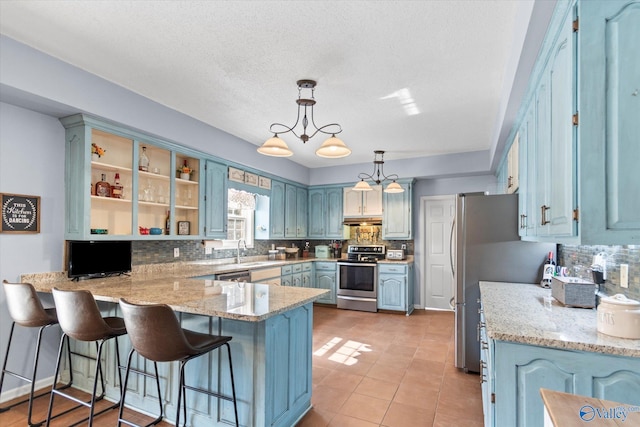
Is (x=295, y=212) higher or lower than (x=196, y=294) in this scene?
higher

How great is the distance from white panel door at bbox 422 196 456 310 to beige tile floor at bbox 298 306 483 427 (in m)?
1.03

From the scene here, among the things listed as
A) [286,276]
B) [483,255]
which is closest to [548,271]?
[483,255]

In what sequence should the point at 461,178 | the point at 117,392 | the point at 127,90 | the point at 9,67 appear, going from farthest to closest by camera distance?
the point at 461,178, the point at 127,90, the point at 117,392, the point at 9,67

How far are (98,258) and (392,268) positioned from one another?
4154mm

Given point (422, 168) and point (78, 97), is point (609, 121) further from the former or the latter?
point (422, 168)

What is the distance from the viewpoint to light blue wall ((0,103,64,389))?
2.69m

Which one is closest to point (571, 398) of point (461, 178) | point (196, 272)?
point (196, 272)

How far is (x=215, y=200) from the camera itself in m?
4.38

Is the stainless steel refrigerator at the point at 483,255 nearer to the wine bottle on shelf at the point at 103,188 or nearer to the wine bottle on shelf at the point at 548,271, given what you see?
the wine bottle on shelf at the point at 548,271

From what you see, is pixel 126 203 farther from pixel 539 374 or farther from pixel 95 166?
pixel 539 374

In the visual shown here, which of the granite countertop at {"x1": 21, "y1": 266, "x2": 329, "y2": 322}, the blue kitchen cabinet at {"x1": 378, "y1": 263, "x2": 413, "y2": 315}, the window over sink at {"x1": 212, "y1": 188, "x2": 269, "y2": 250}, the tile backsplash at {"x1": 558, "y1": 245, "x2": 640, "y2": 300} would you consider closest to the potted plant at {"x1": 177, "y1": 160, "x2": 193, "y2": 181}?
the window over sink at {"x1": 212, "y1": 188, "x2": 269, "y2": 250}

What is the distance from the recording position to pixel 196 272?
3.83 m

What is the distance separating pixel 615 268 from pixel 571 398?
1337 mm

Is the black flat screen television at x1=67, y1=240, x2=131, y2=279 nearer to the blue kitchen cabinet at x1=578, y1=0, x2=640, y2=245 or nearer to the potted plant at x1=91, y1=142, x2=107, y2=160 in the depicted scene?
the potted plant at x1=91, y1=142, x2=107, y2=160
